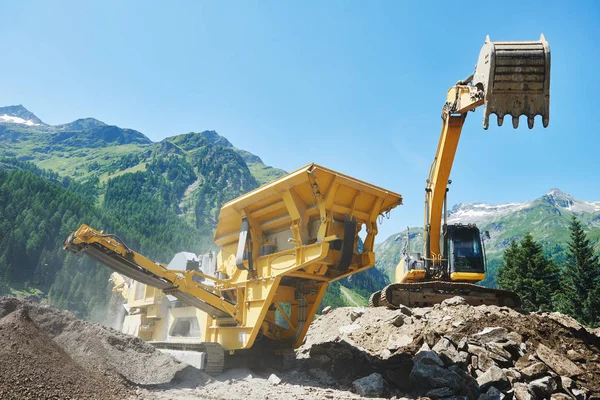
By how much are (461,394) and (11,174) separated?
86998 millimetres

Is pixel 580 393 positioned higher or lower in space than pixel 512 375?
lower

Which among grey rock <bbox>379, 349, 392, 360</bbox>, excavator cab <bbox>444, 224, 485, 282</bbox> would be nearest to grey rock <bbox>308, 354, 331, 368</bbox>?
grey rock <bbox>379, 349, 392, 360</bbox>

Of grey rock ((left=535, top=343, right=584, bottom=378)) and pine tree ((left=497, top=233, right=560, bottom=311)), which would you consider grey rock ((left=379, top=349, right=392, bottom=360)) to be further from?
pine tree ((left=497, top=233, right=560, bottom=311))

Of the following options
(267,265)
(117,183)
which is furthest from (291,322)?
(117,183)

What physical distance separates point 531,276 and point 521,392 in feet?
81.8

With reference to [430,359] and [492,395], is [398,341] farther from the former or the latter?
[492,395]

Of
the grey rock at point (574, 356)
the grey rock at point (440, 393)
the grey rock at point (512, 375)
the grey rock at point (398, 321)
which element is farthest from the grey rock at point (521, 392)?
the grey rock at point (398, 321)

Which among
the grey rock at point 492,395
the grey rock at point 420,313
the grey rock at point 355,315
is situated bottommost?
the grey rock at point 492,395

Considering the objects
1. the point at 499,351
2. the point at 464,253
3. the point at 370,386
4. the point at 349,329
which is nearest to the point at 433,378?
the point at 370,386

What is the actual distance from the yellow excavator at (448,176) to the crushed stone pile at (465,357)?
6.27 feet

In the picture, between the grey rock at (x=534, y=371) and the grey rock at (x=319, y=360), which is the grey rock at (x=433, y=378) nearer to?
the grey rock at (x=534, y=371)

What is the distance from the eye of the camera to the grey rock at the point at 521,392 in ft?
19.7

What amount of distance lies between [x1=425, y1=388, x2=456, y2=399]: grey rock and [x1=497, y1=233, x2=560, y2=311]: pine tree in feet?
75.1

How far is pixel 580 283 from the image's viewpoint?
25922mm
